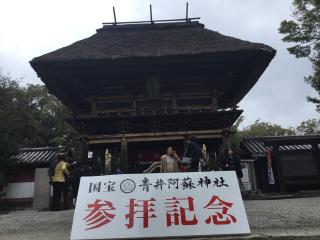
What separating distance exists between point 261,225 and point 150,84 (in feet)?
20.5

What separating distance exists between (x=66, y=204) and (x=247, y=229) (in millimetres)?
5432

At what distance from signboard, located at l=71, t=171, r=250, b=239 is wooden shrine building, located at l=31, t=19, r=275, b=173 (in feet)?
12.9

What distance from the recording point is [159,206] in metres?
4.71

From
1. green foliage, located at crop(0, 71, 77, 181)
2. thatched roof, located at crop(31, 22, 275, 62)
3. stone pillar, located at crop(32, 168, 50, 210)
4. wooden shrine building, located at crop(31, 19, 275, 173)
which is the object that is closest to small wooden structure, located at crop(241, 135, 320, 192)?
wooden shrine building, located at crop(31, 19, 275, 173)

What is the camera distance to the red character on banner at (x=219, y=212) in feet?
14.8

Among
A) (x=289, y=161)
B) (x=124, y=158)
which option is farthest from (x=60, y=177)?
(x=289, y=161)

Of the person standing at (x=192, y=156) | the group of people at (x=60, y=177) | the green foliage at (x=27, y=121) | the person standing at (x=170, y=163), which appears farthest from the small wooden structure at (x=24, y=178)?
the person standing at (x=192, y=156)

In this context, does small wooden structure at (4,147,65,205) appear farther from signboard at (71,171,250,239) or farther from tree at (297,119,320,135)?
tree at (297,119,320,135)

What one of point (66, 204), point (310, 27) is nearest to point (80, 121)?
point (66, 204)

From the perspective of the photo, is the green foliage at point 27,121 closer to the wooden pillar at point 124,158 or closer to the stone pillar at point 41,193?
the stone pillar at point 41,193

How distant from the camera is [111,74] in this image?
10.8 meters

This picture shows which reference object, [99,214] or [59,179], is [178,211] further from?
[59,179]

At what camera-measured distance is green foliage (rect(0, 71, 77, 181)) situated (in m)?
16.4

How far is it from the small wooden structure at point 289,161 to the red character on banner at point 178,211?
734 cm
